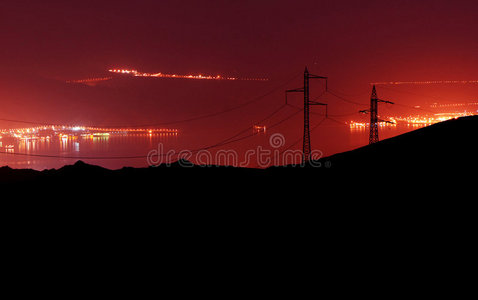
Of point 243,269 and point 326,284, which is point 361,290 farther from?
point 243,269

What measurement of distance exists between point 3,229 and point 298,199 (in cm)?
901

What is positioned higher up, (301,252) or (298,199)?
(298,199)

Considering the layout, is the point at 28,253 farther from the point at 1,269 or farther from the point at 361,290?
the point at 361,290

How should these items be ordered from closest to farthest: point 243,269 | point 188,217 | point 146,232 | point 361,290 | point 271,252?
point 361,290 < point 243,269 < point 271,252 < point 146,232 < point 188,217

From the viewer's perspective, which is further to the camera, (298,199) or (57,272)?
(298,199)

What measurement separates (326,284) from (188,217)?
477cm

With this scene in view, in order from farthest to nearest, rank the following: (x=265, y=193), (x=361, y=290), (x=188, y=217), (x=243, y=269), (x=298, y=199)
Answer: (x=265, y=193) → (x=298, y=199) → (x=188, y=217) → (x=243, y=269) → (x=361, y=290)

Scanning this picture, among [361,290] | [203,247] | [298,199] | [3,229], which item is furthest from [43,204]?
[361,290]

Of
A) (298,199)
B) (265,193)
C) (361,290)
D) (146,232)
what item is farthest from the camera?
(265,193)

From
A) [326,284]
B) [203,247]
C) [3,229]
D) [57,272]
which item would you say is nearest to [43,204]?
[3,229]

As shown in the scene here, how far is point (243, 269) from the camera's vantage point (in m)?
8.89

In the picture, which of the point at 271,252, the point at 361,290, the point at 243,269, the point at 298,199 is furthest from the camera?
the point at 298,199

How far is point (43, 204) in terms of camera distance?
39.9 ft

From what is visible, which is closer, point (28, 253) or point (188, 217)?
point (28, 253)
